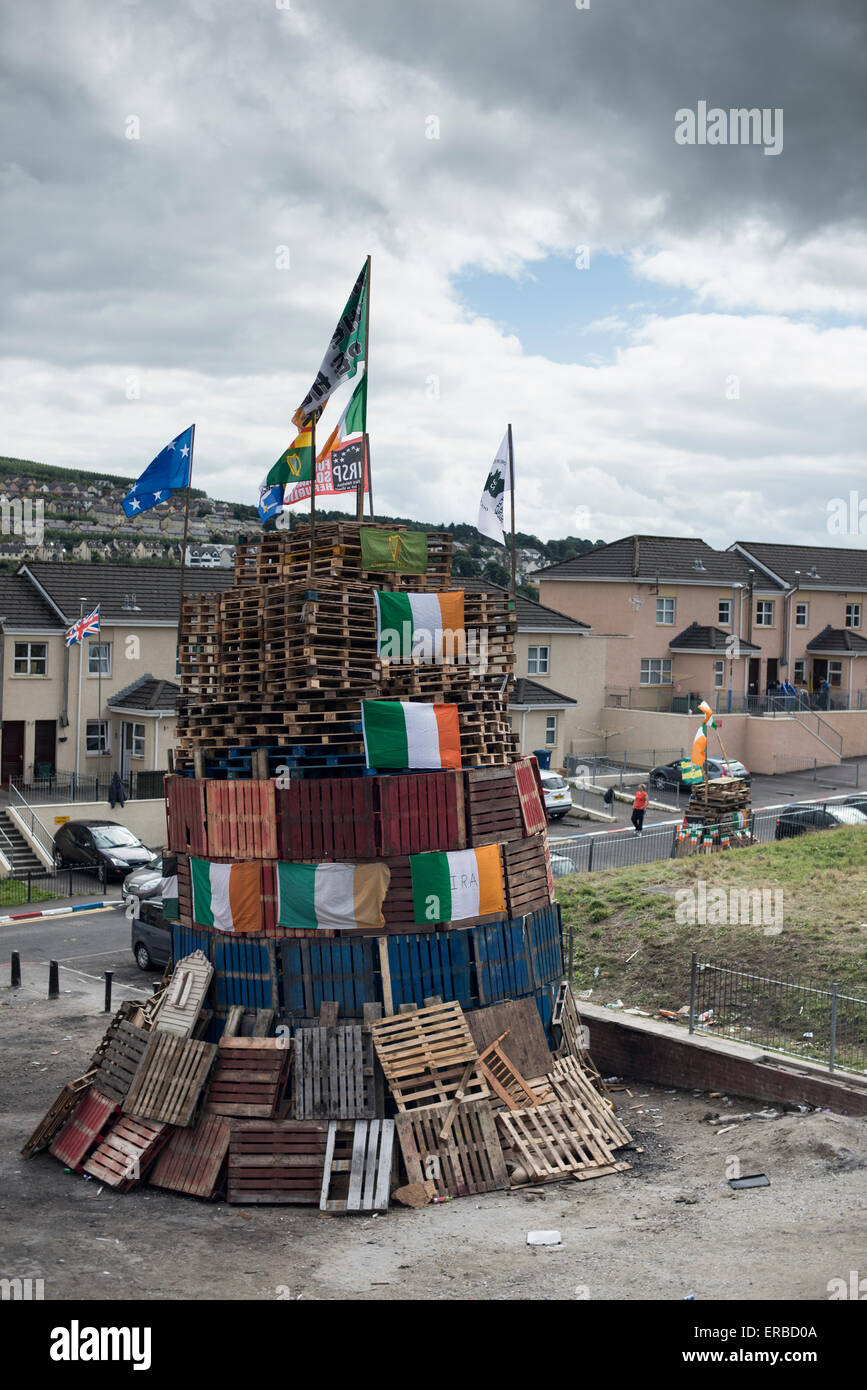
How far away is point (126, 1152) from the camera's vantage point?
15.7 m

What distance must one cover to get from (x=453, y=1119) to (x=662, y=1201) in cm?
265

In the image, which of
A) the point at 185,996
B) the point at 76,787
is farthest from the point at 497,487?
the point at 76,787

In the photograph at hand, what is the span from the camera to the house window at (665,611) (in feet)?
186

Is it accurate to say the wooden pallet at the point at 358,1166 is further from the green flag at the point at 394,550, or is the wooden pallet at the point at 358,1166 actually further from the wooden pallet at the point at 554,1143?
the green flag at the point at 394,550

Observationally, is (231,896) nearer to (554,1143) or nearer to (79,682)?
(554,1143)

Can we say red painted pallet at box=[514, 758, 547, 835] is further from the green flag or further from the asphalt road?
the asphalt road

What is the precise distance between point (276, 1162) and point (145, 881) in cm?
1686

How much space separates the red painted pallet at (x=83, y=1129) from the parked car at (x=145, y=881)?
483 inches

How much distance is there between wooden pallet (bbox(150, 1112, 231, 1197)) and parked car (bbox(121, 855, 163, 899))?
43.5ft

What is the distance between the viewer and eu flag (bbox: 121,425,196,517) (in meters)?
21.0

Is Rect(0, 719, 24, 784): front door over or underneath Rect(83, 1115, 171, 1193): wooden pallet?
over

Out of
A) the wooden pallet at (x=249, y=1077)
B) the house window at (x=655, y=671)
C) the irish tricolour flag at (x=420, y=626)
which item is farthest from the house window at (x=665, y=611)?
the wooden pallet at (x=249, y=1077)

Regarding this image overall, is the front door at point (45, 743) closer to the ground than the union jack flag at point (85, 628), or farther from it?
closer to the ground

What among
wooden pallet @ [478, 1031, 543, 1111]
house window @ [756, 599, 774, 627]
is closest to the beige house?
wooden pallet @ [478, 1031, 543, 1111]
